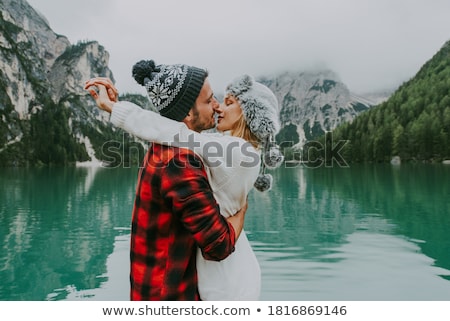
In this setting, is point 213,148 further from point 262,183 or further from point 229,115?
point 262,183

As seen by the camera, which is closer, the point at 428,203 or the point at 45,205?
the point at 428,203

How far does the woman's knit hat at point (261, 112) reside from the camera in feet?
7.11

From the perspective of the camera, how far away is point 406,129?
338 ft

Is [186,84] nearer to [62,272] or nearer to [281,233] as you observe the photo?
[62,272]

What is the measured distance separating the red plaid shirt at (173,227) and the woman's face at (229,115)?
515 mm

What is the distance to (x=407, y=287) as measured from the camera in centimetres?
963

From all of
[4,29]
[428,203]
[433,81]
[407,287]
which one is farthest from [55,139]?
[407,287]

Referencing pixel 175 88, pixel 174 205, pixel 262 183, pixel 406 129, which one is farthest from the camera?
pixel 406 129

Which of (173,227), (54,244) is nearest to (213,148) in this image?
(173,227)

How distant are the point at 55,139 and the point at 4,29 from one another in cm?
4238

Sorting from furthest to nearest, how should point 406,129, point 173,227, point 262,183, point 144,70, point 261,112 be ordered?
point 406,129 → point 262,183 → point 261,112 → point 144,70 → point 173,227

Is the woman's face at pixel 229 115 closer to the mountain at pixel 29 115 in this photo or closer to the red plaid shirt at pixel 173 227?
the red plaid shirt at pixel 173 227

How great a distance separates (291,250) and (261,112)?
12.0 m
